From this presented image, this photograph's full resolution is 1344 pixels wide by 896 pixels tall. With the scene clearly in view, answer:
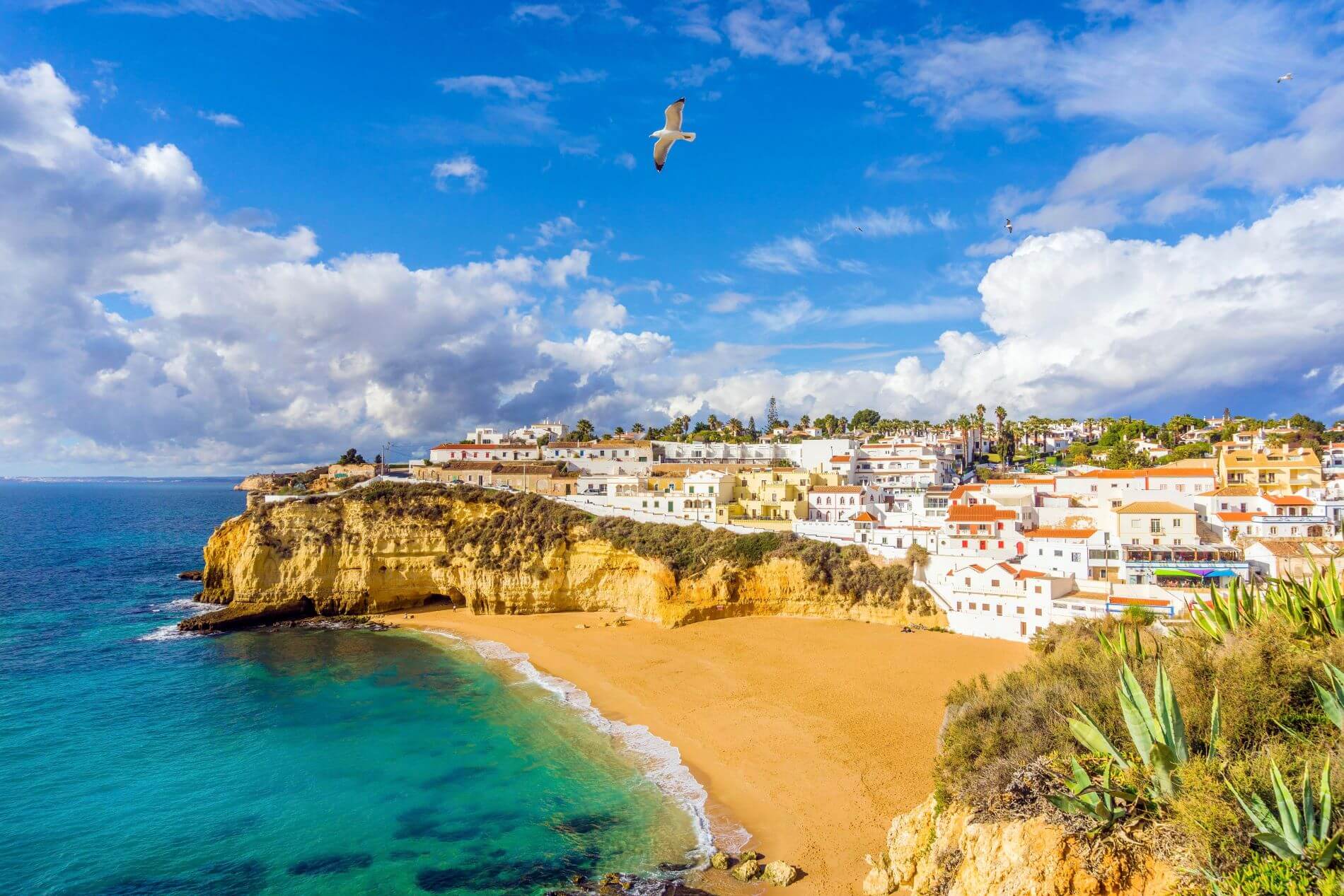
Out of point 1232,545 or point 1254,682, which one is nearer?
point 1254,682

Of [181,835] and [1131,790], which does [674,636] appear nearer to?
[181,835]

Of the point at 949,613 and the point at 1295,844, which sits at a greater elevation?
the point at 1295,844

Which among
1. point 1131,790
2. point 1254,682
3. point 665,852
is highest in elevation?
point 1254,682

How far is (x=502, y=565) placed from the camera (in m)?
42.0

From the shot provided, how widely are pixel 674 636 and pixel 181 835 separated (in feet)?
70.8

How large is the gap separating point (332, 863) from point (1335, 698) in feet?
65.4

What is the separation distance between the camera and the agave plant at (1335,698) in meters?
8.68

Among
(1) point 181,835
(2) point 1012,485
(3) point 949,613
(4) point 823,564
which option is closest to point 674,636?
(4) point 823,564

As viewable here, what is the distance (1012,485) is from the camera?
43000mm

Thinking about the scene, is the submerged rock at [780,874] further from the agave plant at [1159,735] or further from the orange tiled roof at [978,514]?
the orange tiled roof at [978,514]

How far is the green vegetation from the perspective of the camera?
7.19 m

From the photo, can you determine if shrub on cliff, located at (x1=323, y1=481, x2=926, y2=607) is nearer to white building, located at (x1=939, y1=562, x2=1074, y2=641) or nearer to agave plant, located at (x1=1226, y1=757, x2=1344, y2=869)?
white building, located at (x1=939, y1=562, x2=1074, y2=641)

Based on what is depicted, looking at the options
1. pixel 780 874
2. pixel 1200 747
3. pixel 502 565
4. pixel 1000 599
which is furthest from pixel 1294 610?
pixel 502 565

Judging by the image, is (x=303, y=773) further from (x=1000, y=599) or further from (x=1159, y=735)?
(x=1000, y=599)
